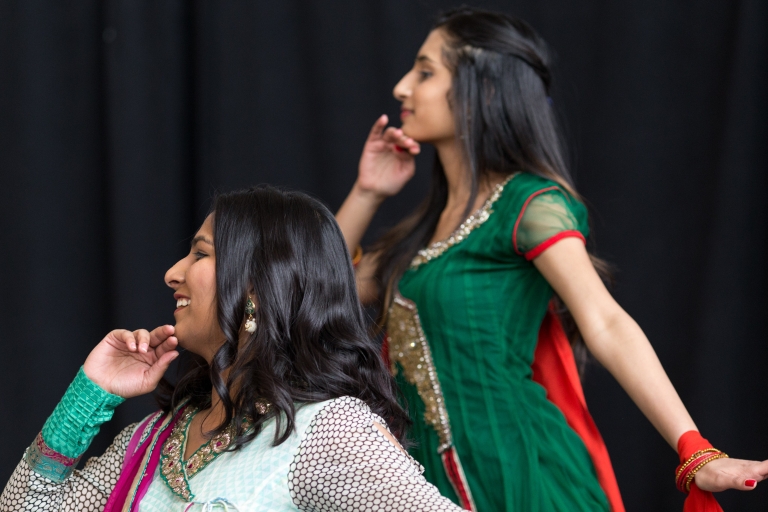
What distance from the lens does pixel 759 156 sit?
84.7 inches

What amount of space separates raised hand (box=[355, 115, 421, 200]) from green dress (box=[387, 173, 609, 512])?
370 millimetres

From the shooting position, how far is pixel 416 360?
1.76 metres

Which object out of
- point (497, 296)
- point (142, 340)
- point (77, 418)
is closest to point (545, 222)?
point (497, 296)

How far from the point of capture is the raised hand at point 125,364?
1.40m

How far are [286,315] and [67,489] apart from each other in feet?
1.64

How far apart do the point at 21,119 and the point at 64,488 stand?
1393 millimetres

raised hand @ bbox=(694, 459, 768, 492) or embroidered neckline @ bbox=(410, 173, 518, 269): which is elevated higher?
embroidered neckline @ bbox=(410, 173, 518, 269)

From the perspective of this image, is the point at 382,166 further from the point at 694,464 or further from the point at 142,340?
the point at 694,464

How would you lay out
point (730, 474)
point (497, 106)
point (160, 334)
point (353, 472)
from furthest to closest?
1. point (497, 106)
2. point (160, 334)
3. point (730, 474)
4. point (353, 472)

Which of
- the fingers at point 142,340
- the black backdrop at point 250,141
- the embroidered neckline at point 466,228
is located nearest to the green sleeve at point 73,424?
the fingers at point 142,340

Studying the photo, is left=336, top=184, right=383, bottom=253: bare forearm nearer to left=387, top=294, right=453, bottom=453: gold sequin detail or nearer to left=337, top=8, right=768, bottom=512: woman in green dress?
left=337, top=8, right=768, bottom=512: woman in green dress

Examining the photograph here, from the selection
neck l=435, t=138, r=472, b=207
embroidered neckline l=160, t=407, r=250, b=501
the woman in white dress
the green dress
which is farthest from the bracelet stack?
neck l=435, t=138, r=472, b=207

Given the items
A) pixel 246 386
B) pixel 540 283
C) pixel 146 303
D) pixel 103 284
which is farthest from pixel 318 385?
pixel 103 284

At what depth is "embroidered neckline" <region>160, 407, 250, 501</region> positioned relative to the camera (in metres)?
1.24
